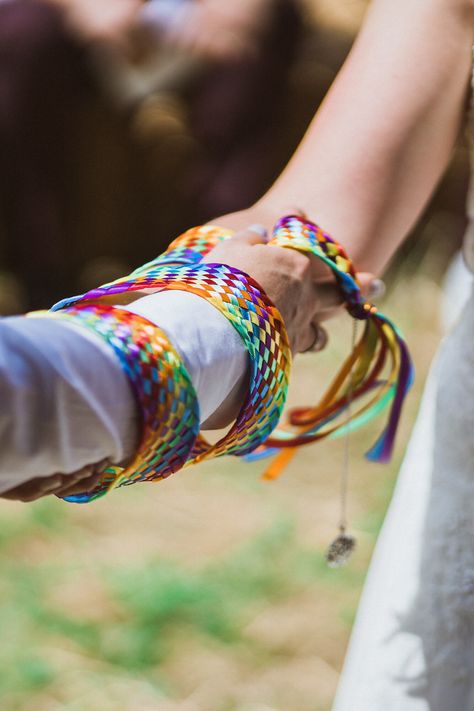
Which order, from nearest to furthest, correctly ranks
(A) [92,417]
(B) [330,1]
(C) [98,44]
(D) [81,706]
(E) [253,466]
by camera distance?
(A) [92,417] < (D) [81,706] < (E) [253,466] < (C) [98,44] < (B) [330,1]

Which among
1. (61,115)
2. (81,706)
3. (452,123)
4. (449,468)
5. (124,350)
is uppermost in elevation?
(452,123)

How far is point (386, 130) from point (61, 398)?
1.33 ft

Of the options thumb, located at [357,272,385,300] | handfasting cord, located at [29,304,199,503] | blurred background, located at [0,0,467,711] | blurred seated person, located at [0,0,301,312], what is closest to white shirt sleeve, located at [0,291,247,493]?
handfasting cord, located at [29,304,199,503]

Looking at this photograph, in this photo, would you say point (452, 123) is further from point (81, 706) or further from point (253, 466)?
point (253, 466)

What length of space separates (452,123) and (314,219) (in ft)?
0.46

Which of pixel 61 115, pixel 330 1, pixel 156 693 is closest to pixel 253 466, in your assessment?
pixel 156 693

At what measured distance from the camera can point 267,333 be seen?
1.98ft

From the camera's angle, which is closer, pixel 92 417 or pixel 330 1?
pixel 92 417

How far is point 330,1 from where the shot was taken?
2.98 m

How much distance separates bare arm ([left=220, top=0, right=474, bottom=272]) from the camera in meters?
0.72

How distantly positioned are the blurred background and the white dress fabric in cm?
90

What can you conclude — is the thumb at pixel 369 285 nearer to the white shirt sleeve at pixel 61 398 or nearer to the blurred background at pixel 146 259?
the white shirt sleeve at pixel 61 398

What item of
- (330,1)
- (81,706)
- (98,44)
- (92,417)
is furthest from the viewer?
(330,1)

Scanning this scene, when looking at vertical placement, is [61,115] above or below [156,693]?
above
